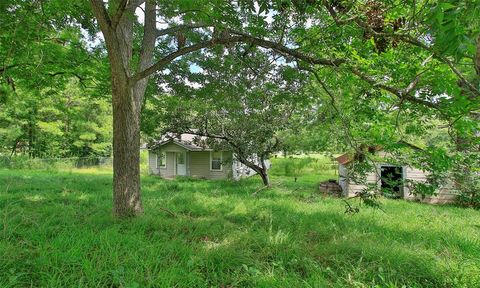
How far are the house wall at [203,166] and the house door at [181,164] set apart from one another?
56cm

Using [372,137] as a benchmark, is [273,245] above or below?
below

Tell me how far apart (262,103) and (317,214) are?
14.4ft

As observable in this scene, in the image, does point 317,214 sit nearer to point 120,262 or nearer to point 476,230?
point 476,230

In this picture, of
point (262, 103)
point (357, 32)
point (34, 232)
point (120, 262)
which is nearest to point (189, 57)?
point (262, 103)

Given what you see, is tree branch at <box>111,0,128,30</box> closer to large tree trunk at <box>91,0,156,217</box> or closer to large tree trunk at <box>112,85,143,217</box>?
large tree trunk at <box>91,0,156,217</box>

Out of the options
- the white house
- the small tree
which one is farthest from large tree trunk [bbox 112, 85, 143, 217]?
the white house

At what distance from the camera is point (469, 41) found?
1.29 m

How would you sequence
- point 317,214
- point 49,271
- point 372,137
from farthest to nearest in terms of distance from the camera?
point 317,214 → point 372,137 → point 49,271

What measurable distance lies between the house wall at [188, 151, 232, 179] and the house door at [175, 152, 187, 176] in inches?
22.2

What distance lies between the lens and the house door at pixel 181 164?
19562 millimetres

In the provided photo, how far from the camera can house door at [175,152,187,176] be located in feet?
64.2

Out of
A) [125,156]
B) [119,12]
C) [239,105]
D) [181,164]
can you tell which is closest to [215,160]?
[181,164]

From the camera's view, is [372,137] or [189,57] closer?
[372,137]

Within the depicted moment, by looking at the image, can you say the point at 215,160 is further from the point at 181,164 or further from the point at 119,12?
the point at 119,12
